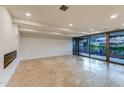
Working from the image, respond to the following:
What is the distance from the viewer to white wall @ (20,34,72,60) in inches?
313

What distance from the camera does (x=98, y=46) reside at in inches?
344

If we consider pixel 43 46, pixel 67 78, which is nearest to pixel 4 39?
pixel 67 78

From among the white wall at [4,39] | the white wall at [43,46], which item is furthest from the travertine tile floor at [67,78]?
the white wall at [43,46]

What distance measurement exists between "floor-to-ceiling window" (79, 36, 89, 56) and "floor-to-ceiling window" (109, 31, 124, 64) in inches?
116

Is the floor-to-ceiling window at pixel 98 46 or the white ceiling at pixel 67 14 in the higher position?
the white ceiling at pixel 67 14

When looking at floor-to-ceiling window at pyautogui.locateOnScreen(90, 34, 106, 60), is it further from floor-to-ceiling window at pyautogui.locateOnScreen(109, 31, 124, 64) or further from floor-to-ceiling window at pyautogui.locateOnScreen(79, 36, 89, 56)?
floor-to-ceiling window at pyautogui.locateOnScreen(109, 31, 124, 64)

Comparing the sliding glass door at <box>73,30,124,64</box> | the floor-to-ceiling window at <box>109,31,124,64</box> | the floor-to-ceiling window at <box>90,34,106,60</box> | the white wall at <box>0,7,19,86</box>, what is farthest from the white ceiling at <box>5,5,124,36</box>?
the floor-to-ceiling window at <box>90,34,106,60</box>

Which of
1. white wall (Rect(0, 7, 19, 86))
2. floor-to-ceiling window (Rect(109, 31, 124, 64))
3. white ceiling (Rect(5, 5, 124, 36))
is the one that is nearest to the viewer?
white wall (Rect(0, 7, 19, 86))

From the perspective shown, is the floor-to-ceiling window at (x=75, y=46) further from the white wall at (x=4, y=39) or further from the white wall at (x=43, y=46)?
the white wall at (x=4, y=39)

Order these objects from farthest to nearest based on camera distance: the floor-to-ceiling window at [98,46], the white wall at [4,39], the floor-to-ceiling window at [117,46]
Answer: the floor-to-ceiling window at [98,46] → the floor-to-ceiling window at [117,46] → the white wall at [4,39]

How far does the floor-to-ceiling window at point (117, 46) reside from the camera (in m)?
6.65

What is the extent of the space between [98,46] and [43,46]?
5.35m

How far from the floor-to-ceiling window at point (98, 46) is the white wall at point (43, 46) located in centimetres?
300
